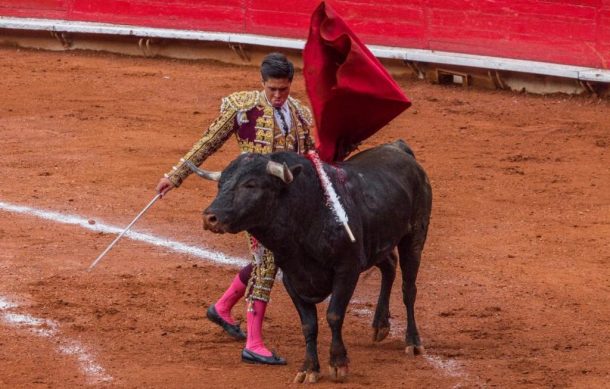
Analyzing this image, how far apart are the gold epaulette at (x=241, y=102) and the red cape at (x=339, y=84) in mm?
328

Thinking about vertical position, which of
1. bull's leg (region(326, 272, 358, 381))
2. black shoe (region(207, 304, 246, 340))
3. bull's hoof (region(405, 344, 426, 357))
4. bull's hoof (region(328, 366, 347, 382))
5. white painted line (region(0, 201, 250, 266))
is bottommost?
white painted line (region(0, 201, 250, 266))

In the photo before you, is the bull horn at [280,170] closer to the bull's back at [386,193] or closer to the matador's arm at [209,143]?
the bull's back at [386,193]

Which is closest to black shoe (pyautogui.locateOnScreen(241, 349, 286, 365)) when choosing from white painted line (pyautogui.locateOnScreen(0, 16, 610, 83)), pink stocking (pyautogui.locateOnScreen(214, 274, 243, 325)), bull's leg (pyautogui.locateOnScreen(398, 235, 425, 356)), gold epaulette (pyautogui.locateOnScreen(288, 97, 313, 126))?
pink stocking (pyautogui.locateOnScreen(214, 274, 243, 325))

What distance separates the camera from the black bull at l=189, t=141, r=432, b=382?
5934 mm

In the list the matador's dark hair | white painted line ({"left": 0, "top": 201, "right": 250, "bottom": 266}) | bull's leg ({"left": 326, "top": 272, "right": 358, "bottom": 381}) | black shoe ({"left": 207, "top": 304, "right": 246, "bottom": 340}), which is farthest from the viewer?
white painted line ({"left": 0, "top": 201, "right": 250, "bottom": 266})

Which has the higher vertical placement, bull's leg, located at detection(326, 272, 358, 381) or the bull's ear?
the bull's ear

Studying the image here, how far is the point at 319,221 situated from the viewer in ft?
20.2

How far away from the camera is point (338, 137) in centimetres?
691

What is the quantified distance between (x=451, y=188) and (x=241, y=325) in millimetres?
3440

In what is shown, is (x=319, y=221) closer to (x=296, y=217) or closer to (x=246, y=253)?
(x=296, y=217)

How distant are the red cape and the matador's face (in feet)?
0.86

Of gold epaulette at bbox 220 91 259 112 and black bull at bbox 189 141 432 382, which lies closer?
black bull at bbox 189 141 432 382

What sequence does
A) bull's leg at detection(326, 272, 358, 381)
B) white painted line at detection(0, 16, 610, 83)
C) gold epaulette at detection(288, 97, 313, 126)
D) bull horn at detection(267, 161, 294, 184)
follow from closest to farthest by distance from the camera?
bull horn at detection(267, 161, 294, 184), bull's leg at detection(326, 272, 358, 381), gold epaulette at detection(288, 97, 313, 126), white painted line at detection(0, 16, 610, 83)

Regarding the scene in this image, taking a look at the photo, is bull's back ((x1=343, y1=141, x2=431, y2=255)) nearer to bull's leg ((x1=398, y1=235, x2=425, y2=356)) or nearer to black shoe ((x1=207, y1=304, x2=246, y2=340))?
bull's leg ((x1=398, y1=235, x2=425, y2=356))
